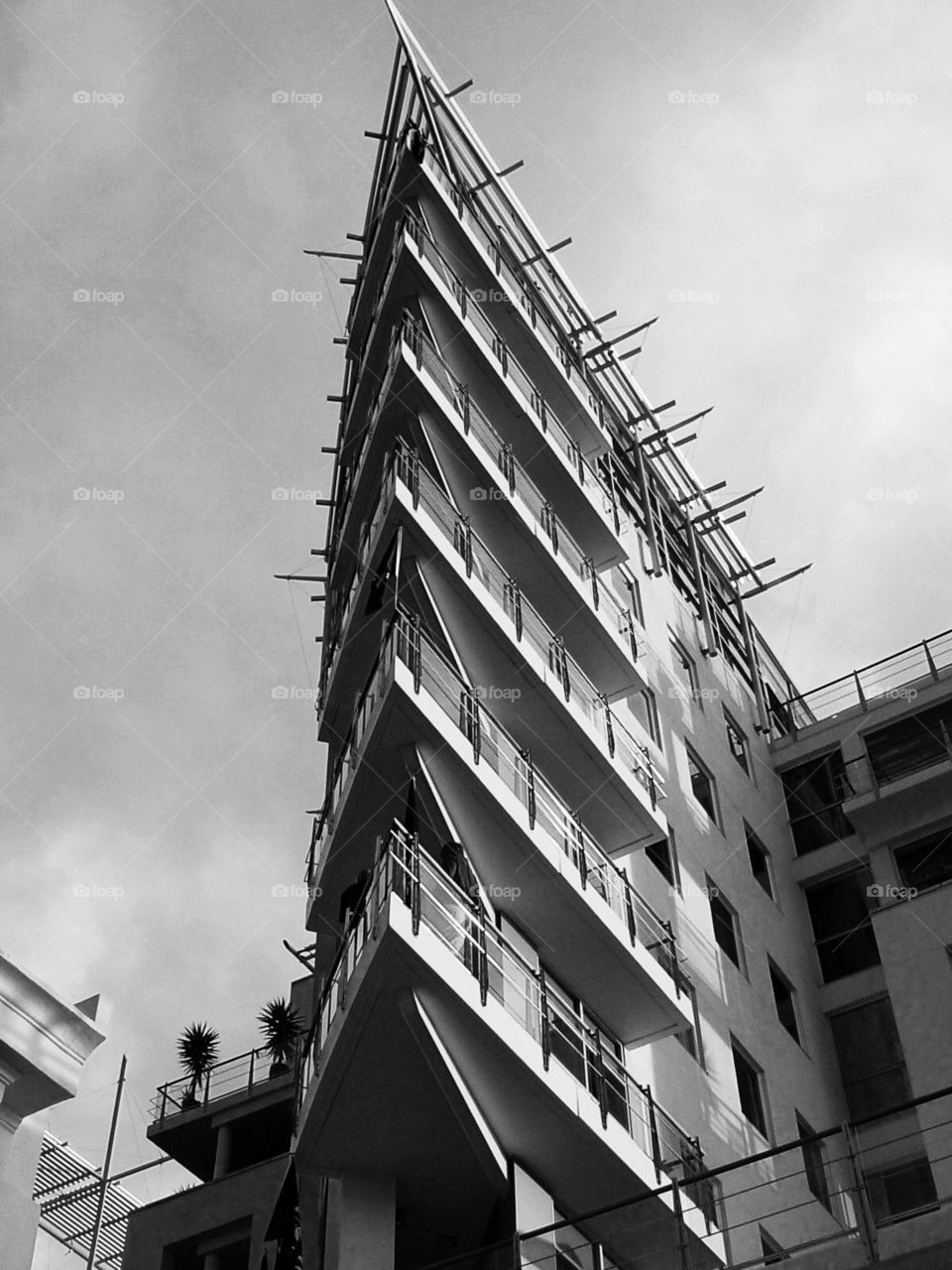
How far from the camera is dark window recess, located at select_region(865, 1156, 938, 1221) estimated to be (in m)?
15.5

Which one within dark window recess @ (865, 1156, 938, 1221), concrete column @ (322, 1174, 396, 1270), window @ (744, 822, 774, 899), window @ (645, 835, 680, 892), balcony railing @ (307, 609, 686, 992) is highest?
window @ (744, 822, 774, 899)

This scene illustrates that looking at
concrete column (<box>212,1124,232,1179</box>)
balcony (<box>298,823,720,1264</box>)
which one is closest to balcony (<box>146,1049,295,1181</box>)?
concrete column (<box>212,1124,232,1179</box>)

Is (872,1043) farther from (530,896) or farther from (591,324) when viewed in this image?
(591,324)

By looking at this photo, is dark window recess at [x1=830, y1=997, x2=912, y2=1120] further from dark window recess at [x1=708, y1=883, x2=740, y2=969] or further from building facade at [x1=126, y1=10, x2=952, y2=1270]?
dark window recess at [x1=708, y1=883, x2=740, y2=969]

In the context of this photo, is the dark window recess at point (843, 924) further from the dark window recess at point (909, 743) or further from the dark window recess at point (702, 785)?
the dark window recess at point (702, 785)

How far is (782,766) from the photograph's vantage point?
38906 millimetres

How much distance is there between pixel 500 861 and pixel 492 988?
2838mm

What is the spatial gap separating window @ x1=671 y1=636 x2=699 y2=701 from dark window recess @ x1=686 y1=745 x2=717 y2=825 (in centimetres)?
217

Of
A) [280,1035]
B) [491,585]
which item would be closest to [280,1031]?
[280,1035]

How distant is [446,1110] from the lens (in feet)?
62.4

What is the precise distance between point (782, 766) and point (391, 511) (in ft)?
56.6

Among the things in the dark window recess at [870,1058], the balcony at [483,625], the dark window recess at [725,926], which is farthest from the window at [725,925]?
the balcony at [483,625]

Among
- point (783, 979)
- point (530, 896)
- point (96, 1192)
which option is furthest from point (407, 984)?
point (96, 1192)

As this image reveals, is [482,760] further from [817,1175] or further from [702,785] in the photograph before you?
[702,785]
